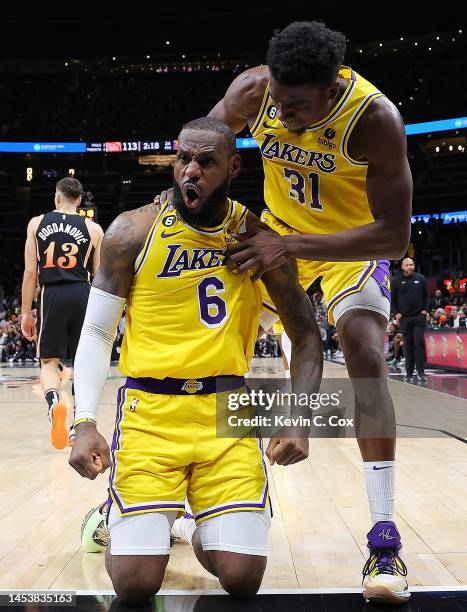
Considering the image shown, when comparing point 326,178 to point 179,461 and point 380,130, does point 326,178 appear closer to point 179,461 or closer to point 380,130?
point 380,130

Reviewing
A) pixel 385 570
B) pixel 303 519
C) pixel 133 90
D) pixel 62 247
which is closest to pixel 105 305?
pixel 385 570

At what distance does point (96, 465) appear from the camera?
2006mm

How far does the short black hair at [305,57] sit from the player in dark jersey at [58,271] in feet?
9.27

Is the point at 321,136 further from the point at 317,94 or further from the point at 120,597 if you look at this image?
the point at 120,597

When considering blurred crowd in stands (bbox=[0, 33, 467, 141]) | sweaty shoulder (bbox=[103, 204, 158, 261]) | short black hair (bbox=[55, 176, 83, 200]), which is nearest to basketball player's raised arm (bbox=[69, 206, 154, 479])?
→ sweaty shoulder (bbox=[103, 204, 158, 261])

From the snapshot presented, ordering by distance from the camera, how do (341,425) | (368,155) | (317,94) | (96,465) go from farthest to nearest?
1. (341,425)
2. (368,155)
3. (317,94)
4. (96,465)

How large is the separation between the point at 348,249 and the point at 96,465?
1.01 meters

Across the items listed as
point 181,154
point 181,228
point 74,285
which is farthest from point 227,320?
point 74,285

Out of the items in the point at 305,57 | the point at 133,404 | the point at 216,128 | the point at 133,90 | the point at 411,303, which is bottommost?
the point at 133,404

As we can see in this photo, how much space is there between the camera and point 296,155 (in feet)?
8.48

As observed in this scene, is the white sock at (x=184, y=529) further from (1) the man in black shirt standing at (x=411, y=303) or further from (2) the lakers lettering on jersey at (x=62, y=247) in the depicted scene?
(1) the man in black shirt standing at (x=411, y=303)

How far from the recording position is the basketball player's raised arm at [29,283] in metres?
4.69

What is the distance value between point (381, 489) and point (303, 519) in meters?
0.80

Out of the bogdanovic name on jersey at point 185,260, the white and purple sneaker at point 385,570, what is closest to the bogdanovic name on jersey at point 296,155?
the bogdanovic name on jersey at point 185,260
